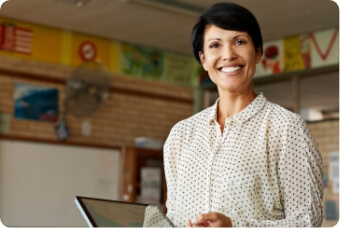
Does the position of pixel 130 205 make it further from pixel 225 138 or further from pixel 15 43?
A: pixel 15 43

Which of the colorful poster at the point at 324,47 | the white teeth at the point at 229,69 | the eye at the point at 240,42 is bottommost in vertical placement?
the white teeth at the point at 229,69

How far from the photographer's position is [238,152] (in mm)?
1781

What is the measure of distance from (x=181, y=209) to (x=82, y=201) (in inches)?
12.3

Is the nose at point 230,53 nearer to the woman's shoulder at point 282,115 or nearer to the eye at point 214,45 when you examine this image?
the eye at point 214,45

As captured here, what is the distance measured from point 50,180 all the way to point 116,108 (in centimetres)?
125

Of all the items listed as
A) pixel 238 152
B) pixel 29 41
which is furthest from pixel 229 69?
pixel 29 41

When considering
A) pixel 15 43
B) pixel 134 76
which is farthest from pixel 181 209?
pixel 134 76

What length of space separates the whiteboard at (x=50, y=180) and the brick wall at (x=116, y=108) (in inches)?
7.0

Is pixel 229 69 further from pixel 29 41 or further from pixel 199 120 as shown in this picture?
pixel 29 41

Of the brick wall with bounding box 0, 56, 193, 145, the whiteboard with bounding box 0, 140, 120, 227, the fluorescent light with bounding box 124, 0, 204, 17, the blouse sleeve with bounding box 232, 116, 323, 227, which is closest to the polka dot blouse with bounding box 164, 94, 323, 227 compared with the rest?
the blouse sleeve with bounding box 232, 116, 323, 227

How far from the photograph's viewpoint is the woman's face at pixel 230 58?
1801mm

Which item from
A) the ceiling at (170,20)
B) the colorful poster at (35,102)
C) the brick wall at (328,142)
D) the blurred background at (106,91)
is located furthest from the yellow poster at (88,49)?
the brick wall at (328,142)

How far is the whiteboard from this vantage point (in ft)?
23.9

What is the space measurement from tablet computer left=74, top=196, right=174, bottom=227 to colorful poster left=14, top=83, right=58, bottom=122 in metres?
5.96
